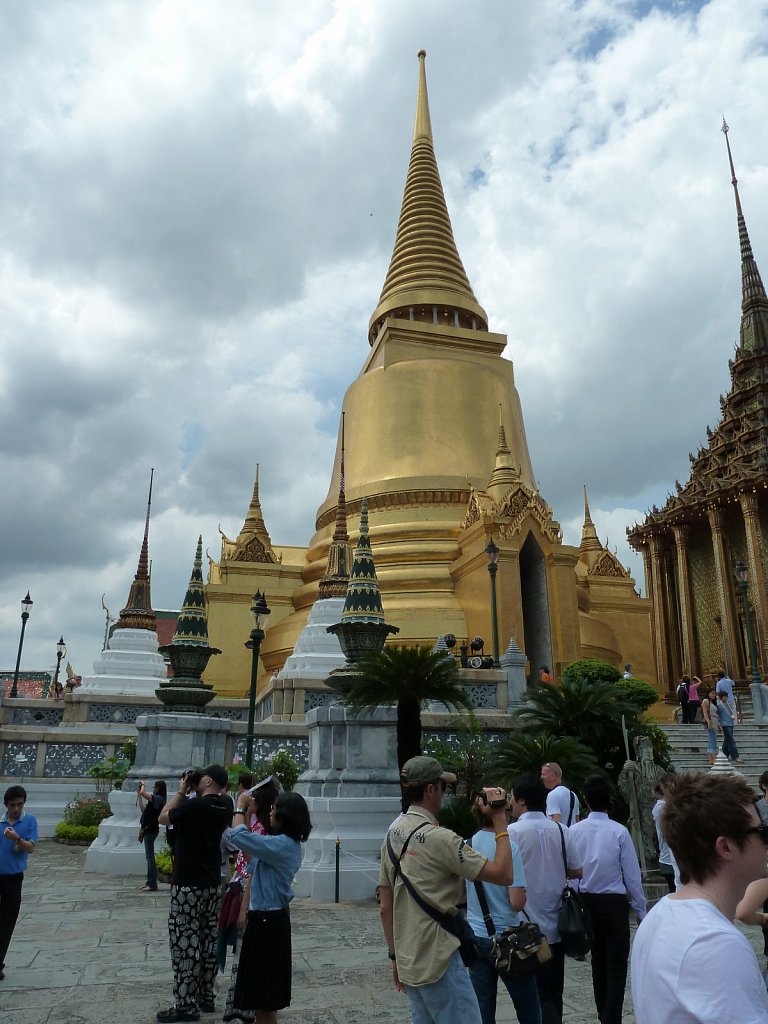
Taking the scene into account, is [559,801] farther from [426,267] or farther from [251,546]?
[426,267]

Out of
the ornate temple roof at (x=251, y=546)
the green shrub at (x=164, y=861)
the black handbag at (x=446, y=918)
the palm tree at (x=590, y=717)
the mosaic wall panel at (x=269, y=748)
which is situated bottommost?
the green shrub at (x=164, y=861)

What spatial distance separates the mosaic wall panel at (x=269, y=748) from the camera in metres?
13.5

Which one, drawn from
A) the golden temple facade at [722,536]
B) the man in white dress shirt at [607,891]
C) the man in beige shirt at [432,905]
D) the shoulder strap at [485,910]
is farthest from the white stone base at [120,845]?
the golden temple facade at [722,536]

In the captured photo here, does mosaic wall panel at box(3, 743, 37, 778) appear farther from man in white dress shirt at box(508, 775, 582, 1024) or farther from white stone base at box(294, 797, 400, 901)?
man in white dress shirt at box(508, 775, 582, 1024)

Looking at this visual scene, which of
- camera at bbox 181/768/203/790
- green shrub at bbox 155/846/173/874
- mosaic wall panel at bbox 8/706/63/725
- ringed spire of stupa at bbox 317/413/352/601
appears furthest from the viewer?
ringed spire of stupa at bbox 317/413/352/601

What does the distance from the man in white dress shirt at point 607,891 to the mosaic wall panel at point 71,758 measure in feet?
46.4

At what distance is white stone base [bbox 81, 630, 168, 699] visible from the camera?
22.3 metres

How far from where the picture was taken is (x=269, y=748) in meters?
13.5

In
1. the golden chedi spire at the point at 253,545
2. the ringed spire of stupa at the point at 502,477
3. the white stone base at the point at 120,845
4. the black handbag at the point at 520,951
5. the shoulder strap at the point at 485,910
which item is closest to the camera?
the black handbag at the point at 520,951

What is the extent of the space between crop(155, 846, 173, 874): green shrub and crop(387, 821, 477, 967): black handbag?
8383 mm

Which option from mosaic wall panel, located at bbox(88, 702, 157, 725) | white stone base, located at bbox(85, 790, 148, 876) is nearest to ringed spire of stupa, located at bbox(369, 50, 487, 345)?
mosaic wall panel, located at bbox(88, 702, 157, 725)

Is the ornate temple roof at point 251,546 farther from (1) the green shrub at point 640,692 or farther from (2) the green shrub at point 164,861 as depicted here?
(2) the green shrub at point 164,861

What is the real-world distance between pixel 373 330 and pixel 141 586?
15.0 metres

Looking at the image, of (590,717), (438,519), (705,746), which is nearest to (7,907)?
(590,717)
